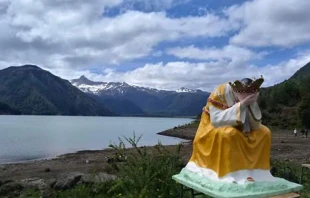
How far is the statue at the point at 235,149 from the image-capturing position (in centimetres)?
574

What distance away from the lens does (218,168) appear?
6.00 meters

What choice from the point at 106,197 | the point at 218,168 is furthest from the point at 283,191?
the point at 106,197

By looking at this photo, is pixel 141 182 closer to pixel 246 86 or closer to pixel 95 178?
pixel 95 178

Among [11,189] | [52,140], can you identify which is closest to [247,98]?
[11,189]

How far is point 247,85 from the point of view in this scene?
6.05m

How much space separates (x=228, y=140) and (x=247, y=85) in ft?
2.97

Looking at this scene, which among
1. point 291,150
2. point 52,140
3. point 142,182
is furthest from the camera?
point 52,140

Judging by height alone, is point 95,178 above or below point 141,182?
below

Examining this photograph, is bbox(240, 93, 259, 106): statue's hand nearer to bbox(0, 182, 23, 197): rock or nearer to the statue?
the statue

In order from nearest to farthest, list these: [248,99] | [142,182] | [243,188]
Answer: [243,188]
[248,99]
[142,182]

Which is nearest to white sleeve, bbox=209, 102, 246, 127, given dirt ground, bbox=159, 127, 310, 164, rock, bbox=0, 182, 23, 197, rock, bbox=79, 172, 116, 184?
rock, bbox=79, 172, 116, 184

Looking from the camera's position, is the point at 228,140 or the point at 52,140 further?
the point at 52,140

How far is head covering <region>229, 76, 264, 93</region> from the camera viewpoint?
6020mm

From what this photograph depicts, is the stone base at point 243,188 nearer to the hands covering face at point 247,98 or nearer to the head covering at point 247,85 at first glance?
the hands covering face at point 247,98
